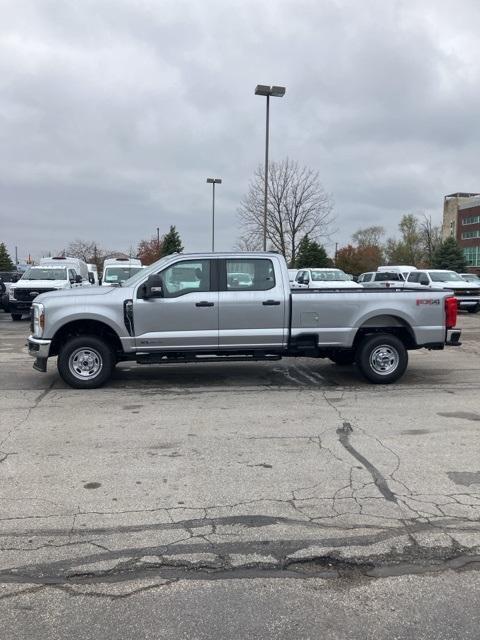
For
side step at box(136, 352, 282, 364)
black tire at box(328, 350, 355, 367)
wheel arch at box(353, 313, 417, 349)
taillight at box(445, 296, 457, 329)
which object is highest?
taillight at box(445, 296, 457, 329)

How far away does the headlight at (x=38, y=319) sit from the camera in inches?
320

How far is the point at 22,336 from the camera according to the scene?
616 inches

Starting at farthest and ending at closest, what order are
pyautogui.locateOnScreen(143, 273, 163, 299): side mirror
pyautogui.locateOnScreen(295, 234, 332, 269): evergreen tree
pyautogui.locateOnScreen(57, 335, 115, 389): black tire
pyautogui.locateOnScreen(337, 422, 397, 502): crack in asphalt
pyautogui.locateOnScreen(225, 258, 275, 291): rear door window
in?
pyautogui.locateOnScreen(295, 234, 332, 269): evergreen tree → pyautogui.locateOnScreen(225, 258, 275, 291): rear door window → pyautogui.locateOnScreen(57, 335, 115, 389): black tire → pyautogui.locateOnScreen(143, 273, 163, 299): side mirror → pyautogui.locateOnScreen(337, 422, 397, 502): crack in asphalt

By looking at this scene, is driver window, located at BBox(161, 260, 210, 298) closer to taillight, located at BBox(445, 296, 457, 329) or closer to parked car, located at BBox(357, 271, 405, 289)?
taillight, located at BBox(445, 296, 457, 329)

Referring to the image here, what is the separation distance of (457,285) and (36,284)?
55.5ft

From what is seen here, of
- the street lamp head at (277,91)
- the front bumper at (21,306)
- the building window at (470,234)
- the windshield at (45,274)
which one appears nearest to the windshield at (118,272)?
the windshield at (45,274)

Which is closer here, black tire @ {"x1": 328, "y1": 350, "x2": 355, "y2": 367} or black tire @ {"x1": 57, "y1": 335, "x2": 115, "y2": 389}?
black tire @ {"x1": 57, "y1": 335, "x2": 115, "y2": 389}

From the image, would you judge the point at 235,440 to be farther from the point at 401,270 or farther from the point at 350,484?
the point at 401,270

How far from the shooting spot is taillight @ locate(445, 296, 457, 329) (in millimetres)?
8578

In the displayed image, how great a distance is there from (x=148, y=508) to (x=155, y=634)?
1.44 metres

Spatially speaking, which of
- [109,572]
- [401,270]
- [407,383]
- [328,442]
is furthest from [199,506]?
[401,270]

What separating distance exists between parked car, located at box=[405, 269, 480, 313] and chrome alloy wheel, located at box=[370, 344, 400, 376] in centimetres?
1530

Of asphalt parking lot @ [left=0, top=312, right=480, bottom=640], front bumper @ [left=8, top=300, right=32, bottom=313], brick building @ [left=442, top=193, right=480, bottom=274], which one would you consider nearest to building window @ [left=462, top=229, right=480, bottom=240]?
brick building @ [left=442, top=193, right=480, bottom=274]

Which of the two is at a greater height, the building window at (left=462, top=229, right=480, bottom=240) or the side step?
the building window at (left=462, top=229, right=480, bottom=240)
